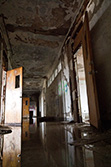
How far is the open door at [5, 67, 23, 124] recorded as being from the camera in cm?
452

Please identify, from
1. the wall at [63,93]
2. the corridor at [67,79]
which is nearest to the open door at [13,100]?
the corridor at [67,79]

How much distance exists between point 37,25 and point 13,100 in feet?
9.75

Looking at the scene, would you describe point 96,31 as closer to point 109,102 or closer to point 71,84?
point 109,102

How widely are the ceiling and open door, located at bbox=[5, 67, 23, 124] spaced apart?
1.50m

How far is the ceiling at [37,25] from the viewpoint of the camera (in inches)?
141

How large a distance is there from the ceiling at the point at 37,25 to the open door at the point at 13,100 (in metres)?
1.50

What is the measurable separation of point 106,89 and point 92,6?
6.79 feet

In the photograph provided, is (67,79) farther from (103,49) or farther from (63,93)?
(103,49)

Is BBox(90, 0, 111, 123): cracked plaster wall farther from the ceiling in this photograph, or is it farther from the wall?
the wall

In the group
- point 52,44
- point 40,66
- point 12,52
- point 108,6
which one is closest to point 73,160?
point 108,6

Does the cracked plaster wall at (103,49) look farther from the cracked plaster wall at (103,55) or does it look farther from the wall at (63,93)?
the wall at (63,93)

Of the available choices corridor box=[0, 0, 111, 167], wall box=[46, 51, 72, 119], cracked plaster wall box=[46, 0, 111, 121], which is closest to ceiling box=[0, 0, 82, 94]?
corridor box=[0, 0, 111, 167]

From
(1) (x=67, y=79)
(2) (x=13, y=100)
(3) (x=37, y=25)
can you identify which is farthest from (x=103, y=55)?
(2) (x=13, y=100)

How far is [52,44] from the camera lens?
18.9ft
